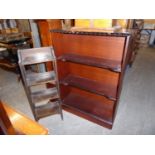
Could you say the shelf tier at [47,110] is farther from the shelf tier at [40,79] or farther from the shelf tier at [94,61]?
the shelf tier at [94,61]

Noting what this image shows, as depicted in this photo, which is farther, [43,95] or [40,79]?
[43,95]

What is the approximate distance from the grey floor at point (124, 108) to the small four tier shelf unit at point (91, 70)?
17cm

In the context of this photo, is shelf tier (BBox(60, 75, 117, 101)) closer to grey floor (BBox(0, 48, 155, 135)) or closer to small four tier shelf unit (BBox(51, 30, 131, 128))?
small four tier shelf unit (BBox(51, 30, 131, 128))

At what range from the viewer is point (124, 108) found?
2.08m

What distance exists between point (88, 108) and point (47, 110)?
639 millimetres

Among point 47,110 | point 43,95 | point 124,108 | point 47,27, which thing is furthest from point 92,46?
point 124,108

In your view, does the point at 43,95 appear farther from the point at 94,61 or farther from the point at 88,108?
the point at 94,61

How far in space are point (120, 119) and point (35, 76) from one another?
144cm

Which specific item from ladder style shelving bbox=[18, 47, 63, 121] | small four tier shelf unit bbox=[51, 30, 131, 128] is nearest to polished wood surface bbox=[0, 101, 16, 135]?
ladder style shelving bbox=[18, 47, 63, 121]

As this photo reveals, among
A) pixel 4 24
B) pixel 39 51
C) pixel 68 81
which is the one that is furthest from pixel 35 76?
pixel 4 24

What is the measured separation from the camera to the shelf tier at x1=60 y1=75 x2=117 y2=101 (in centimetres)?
153

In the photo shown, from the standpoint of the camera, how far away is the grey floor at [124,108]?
171 cm

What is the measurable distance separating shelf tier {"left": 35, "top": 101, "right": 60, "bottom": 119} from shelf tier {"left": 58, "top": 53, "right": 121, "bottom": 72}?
0.78 m
